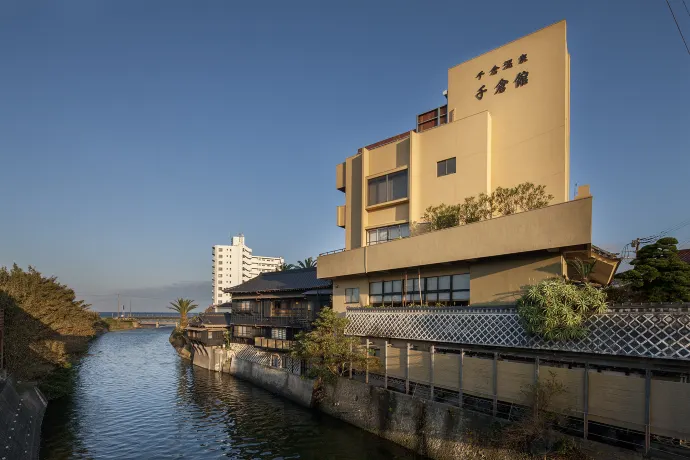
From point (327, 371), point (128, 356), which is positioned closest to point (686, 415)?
point (327, 371)

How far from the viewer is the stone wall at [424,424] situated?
52.4 feet

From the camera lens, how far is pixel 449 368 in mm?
19750

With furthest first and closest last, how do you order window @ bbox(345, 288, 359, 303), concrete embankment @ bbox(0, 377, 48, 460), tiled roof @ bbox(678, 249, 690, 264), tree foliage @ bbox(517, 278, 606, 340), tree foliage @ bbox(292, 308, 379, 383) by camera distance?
tiled roof @ bbox(678, 249, 690, 264), window @ bbox(345, 288, 359, 303), tree foliage @ bbox(292, 308, 379, 383), concrete embankment @ bbox(0, 377, 48, 460), tree foliage @ bbox(517, 278, 606, 340)

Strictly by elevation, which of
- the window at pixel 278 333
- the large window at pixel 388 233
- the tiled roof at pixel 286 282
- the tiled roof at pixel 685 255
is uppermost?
the large window at pixel 388 233

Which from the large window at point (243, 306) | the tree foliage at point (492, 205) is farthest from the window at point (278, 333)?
the tree foliage at point (492, 205)

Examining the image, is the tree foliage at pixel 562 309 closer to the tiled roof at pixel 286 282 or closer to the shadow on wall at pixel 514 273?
the shadow on wall at pixel 514 273

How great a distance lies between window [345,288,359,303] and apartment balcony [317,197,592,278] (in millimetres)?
2186

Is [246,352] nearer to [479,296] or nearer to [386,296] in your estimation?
[386,296]

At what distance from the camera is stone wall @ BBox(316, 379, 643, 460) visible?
16.0 meters

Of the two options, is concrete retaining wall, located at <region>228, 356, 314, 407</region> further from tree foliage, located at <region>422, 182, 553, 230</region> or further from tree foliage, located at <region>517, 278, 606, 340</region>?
tree foliage, located at <region>517, 278, 606, 340</region>

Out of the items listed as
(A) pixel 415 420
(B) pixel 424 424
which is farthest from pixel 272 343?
(B) pixel 424 424

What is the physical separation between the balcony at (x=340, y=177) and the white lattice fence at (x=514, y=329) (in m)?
12.4

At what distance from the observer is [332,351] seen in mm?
25703

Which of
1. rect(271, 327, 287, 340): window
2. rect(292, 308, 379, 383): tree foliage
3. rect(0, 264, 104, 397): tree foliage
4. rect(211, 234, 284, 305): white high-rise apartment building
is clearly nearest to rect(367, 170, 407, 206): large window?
rect(292, 308, 379, 383): tree foliage
